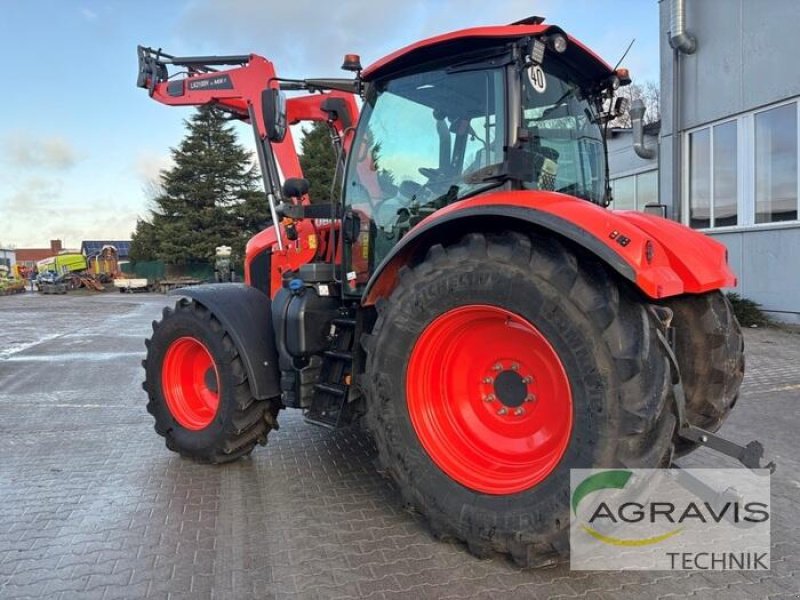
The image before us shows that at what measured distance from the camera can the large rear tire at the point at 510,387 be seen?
262 cm

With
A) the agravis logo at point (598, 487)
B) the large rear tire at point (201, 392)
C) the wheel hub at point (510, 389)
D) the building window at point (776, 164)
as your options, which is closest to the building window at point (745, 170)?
the building window at point (776, 164)

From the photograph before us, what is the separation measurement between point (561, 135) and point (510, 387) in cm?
159

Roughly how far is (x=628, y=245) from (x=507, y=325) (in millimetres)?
768

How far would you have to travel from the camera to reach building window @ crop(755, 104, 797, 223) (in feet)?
34.3

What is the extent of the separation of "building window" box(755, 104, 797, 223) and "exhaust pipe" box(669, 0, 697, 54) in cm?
207

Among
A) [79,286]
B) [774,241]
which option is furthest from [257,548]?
[79,286]

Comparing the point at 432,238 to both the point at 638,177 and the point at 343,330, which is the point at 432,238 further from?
the point at 638,177

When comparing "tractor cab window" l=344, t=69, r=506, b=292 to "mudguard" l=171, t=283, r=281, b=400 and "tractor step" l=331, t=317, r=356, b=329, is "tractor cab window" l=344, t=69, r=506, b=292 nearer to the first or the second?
"tractor step" l=331, t=317, r=356, b=329

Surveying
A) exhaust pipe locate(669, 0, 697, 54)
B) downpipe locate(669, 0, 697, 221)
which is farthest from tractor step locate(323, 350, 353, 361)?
exhaust pipe locate(669, 0, 697, 54)

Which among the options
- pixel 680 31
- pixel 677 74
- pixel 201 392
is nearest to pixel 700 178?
pixel 677 74

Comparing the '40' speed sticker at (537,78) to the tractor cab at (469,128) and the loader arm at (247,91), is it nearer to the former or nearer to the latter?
the tractor cab at (469,128)

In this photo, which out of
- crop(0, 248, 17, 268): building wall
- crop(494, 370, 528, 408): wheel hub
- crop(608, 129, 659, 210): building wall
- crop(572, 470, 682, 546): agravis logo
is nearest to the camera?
crop(572, 470, 682, 546): agravis logo

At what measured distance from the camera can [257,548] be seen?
318 cm

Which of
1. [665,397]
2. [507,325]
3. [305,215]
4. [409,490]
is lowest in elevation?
[409,490]
